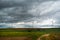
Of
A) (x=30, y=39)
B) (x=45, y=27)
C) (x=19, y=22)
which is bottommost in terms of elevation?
(x=30, y=39)

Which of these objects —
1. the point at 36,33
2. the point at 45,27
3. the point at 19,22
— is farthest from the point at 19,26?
the point at 45,27

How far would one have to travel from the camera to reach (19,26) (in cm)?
279

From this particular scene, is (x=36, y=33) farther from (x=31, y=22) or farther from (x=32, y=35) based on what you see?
(x=31, y=22)

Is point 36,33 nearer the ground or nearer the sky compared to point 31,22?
nearer the ground

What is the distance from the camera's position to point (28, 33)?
276 cm

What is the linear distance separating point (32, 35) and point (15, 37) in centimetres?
43

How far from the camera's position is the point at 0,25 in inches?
112

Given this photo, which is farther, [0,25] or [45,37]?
[0,25]

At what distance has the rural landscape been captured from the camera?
2701 mm

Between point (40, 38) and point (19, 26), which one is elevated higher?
point (19, 26)

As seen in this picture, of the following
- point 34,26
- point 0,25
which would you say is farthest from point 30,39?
point 0,25

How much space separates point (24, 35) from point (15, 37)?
23cm

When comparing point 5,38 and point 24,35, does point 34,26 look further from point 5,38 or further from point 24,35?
point 5,38

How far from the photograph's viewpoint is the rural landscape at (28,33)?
270cm
